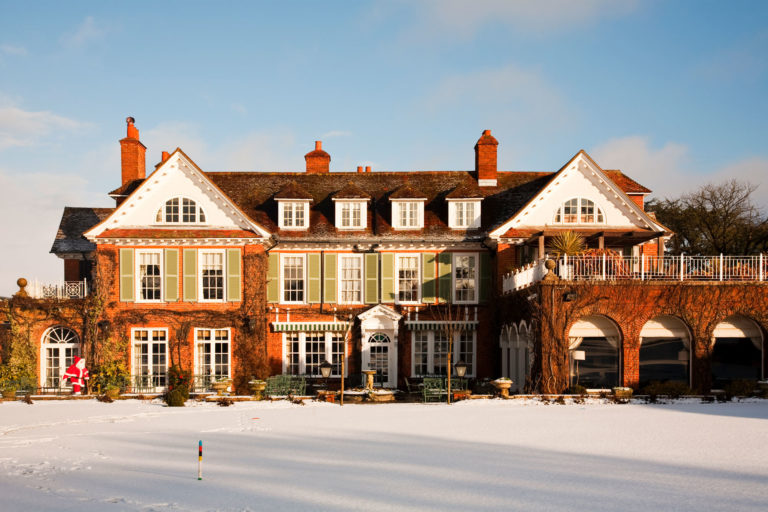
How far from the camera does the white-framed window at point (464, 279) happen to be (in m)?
30.6

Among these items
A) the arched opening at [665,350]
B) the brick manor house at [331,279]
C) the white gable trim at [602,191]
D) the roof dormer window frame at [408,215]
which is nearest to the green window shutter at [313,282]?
the brick manor house at [331,279]

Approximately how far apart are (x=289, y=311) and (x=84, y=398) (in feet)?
28.4

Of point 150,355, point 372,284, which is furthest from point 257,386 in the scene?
point 372,284

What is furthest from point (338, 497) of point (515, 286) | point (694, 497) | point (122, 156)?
point (122, 156)

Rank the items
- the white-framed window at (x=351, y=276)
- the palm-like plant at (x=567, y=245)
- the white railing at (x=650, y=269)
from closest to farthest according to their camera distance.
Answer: the white railing at (x=650, y=269)
the palm-like plant at (x=567, y=245)
the white-framed window at (x=351, y=276)

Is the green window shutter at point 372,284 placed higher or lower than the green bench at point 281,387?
higher

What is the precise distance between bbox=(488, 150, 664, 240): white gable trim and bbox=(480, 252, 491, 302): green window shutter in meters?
1.90

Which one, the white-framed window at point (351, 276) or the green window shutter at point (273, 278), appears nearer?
the green window shutter at point (273, 278)

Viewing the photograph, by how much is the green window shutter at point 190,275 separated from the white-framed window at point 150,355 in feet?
5.71

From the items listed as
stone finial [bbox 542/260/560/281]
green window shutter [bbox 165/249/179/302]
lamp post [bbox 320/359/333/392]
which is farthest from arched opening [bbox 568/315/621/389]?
green window shutter [bbox 165/249/179/302]

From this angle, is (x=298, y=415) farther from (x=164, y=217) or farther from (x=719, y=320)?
(x=719, y=320)

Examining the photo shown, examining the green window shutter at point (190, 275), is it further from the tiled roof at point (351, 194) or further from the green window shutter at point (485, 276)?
the green window shutter at point (485, 276)

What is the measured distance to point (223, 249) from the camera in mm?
29422

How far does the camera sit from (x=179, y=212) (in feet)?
96.3
